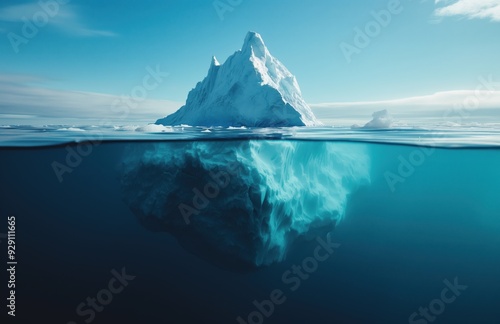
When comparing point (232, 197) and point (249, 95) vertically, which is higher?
point (249, 95)

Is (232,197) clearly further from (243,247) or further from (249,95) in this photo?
(249,95)

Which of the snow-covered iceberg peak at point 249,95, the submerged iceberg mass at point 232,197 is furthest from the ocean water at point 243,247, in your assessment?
the snow-covered iceberg peak at point 249,95

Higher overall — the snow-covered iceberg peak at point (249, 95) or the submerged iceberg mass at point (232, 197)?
the snow-covered iceberg peak at point (249, 95)

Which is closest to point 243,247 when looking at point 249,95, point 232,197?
point 232,197

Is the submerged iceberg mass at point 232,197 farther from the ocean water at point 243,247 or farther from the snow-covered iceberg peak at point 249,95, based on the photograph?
the snow-covered iceberg peak at point 249,95

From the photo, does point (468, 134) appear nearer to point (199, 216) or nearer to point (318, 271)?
point (318, 271)

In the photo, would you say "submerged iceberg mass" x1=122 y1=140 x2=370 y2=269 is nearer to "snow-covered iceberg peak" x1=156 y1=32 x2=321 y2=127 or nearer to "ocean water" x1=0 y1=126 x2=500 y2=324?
"ocean water" x1=0 y1=126 x2=500 y2=324
